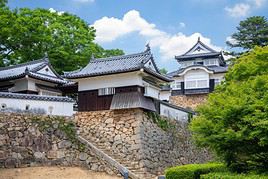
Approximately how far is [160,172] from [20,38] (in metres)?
18.5

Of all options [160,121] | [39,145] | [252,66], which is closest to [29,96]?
[39,145]

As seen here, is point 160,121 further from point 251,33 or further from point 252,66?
point 251,33

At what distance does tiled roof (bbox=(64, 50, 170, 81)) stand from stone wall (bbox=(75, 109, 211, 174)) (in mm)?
2425

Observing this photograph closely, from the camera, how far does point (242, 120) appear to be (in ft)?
43.7

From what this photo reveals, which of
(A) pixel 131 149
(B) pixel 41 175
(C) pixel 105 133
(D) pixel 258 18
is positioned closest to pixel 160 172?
(A) pixel 131 149

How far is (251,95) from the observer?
13.5 metres

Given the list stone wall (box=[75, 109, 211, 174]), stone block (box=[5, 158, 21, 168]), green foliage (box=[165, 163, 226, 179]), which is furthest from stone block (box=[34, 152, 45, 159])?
green foliage (box=[165, 163, 226, 179])

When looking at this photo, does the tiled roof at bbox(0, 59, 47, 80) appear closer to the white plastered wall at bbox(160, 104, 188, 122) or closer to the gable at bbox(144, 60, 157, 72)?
the gable at bbox(144, 60, 157, 72)

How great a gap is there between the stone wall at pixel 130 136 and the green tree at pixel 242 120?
6987 mm

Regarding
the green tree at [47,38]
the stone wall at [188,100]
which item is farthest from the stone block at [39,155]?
the stone wall at [188,100]

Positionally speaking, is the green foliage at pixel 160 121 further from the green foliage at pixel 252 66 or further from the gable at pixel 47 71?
the gable at pixel 47 71

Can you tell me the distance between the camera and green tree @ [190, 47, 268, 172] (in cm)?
1289

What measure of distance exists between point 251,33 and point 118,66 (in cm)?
2440

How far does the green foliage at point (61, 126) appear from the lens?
20422mm
